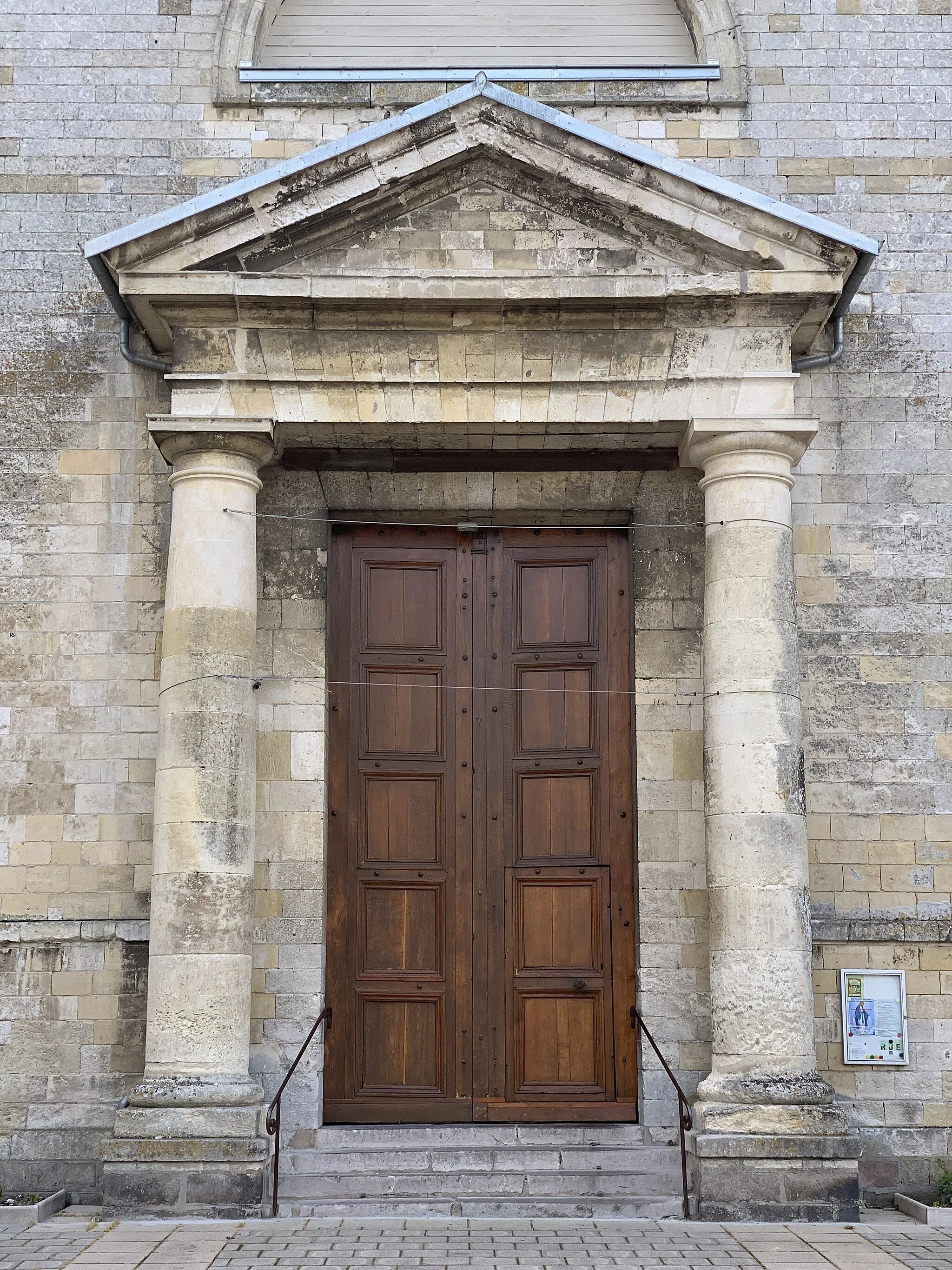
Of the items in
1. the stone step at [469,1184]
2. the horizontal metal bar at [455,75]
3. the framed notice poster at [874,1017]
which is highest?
the horizontal metal bar at [455,75]

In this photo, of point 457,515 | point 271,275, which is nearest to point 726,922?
point 457,515

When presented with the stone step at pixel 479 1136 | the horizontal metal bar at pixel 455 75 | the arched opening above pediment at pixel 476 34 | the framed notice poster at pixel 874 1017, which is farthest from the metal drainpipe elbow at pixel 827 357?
the stone step at pixel 479 1136

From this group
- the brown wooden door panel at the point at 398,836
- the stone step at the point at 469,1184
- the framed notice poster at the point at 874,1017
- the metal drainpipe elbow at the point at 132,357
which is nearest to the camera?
the stone step at the point at 469,1184

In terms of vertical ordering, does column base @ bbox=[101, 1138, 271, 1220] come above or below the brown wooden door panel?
below

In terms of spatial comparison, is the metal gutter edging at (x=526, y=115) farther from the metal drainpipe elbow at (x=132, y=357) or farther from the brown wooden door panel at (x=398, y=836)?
the brown wooden door panel at (x=398, y=836)

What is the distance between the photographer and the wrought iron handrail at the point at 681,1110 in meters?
6.88

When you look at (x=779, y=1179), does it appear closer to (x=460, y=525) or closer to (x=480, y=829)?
(x=480, y=829)

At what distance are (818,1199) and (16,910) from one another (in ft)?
15.7

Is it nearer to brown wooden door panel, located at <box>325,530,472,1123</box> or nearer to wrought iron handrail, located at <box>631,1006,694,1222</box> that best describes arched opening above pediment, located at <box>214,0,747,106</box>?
brown wooden door panel, located at <box>325,530,472,1123</box>

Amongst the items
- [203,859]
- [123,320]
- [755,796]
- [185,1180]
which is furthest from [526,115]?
[185,1180]

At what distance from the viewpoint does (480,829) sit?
832cm

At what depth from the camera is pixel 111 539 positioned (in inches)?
330

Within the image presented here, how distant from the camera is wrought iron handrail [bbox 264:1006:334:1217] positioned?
23.0 feet

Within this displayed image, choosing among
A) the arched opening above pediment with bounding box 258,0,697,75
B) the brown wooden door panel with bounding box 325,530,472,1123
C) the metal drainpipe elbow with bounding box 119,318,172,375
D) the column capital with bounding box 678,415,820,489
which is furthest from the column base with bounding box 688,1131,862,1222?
the arched opening above pediment with bounding box 258,0,697,75
